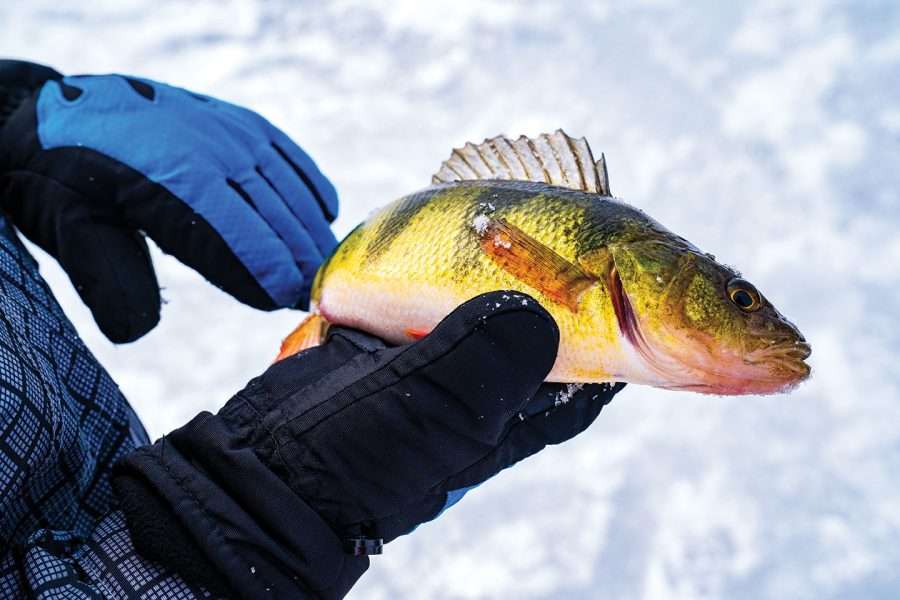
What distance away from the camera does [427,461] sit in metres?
0.97

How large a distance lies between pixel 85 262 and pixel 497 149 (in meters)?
0.88

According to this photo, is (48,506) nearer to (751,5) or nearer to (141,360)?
(141,360)

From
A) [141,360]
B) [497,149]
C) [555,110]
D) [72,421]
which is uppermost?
[555,110]

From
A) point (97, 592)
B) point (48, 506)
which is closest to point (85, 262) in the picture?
point (48, 506)

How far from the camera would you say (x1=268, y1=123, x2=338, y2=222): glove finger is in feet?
5.76

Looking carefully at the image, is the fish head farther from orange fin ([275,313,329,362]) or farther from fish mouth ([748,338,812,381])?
orange fin ([275,313,329,362])

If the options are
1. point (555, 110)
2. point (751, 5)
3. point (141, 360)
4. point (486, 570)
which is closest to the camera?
point (486, 570)

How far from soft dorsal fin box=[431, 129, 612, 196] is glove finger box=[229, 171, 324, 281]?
0.44 meters

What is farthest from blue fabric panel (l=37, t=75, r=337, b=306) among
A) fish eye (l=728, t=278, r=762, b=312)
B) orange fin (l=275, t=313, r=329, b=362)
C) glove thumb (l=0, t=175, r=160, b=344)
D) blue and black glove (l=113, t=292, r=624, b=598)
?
fish eye (l=728, t=278, r=762, b=312)

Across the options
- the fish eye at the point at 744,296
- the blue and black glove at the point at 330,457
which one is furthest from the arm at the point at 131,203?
the fish eye at the point at 744,296

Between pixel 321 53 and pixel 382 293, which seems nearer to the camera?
pixel 382 293

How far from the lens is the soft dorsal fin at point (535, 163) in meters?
1.17

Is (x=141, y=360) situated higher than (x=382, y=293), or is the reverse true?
(x=141, y=360)

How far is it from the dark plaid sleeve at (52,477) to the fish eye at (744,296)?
2.46 ft
